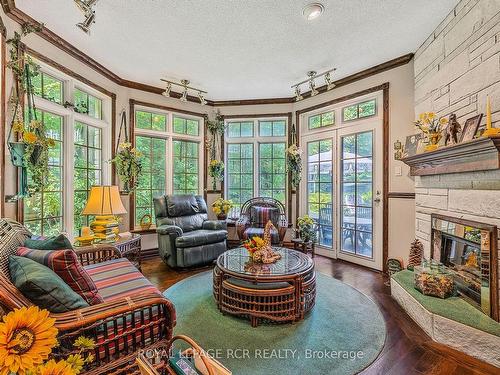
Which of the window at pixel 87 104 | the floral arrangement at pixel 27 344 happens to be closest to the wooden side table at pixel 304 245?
the floral arrangement at pixel 27 344

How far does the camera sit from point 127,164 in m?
3.83

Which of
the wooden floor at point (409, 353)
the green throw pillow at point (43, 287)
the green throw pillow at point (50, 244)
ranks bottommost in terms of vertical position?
the wooden floor at point (409, 353)

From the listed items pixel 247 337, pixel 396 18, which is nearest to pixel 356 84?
pixel 396 18

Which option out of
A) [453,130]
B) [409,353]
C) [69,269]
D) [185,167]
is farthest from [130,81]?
[409,353]

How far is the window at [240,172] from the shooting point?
4980 mm

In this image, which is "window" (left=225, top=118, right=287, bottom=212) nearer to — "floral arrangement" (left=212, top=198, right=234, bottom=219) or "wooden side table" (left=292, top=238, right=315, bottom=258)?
"floral arrangement" (left=212, top=198, right=234, bottom=219)

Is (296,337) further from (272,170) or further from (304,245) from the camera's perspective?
(272,170)

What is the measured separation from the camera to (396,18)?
2.44m

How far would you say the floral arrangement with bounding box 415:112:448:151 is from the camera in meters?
2.39

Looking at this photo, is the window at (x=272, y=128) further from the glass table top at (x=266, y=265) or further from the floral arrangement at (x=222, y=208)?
the glass table top at (x=266, y=265)

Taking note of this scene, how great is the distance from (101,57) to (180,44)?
1.19 meters

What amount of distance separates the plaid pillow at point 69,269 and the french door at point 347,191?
343 centimetres

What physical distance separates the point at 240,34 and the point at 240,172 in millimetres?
2682

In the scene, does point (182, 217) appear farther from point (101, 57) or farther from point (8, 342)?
point (8, 342)
